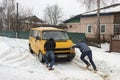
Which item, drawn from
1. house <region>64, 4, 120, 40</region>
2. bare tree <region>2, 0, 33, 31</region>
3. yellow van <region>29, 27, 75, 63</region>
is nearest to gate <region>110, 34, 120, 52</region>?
yellow van <region>29, 27, 75, 63</region>

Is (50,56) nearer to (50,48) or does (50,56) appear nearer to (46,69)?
(50,48)

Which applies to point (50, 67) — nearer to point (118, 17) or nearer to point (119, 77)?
point (119, 77)

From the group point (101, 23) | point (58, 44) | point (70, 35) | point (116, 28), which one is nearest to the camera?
point (58, 44)

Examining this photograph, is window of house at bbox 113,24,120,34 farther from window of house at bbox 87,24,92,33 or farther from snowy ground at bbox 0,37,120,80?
snowy ground at bbox 0,37,120,80

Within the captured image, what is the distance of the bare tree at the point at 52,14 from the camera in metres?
81.2

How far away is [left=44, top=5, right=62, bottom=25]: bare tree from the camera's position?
81.2 m

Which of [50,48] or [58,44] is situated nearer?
[50,48]

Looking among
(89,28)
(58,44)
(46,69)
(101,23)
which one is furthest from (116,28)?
(46,69)

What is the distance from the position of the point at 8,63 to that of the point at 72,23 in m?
25.4

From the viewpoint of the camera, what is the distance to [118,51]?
18.4 m

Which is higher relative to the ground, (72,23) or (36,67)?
(72,23)

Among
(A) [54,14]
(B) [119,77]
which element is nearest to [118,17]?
(B) [119,77]

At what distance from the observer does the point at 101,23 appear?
103ft

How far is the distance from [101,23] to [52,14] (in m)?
54.0
